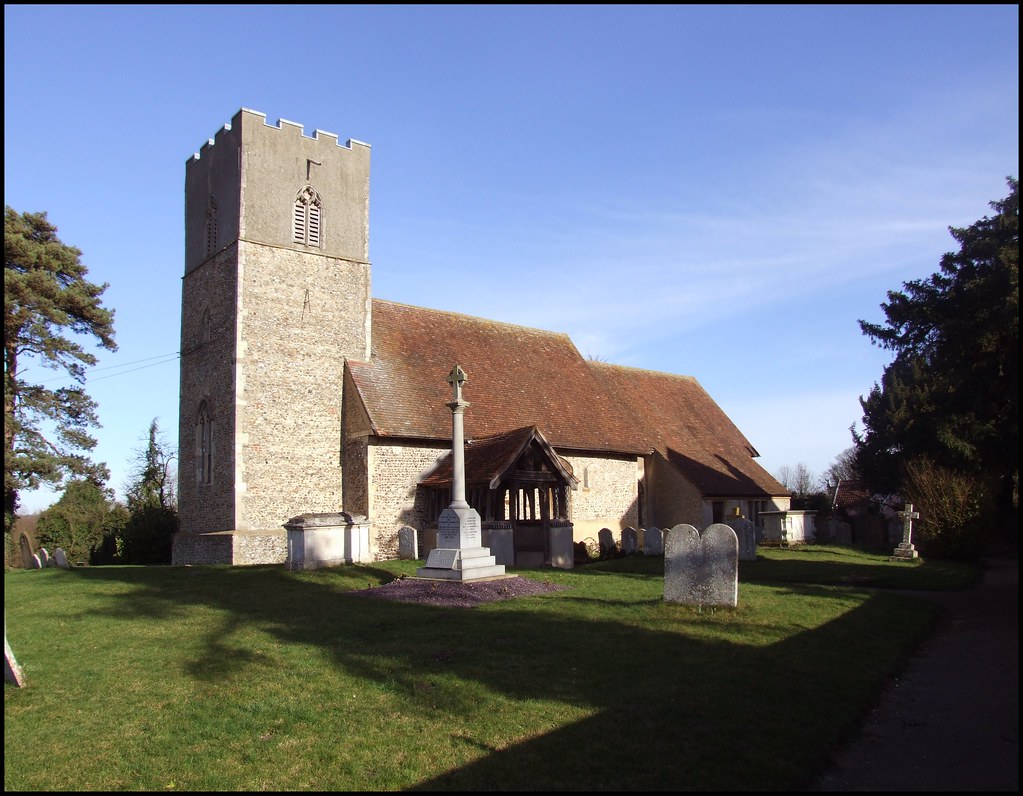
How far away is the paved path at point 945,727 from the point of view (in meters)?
Answer: 5.45

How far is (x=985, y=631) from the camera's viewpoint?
11.0m

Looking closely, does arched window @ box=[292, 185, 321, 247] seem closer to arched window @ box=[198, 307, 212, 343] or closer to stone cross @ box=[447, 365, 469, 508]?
arched window @ box=[198, 307, 212, 343]

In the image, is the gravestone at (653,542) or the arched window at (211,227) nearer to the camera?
the gravestone at (653,542)

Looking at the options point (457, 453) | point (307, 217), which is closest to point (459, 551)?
point (457, 453)

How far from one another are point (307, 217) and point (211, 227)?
124 inches

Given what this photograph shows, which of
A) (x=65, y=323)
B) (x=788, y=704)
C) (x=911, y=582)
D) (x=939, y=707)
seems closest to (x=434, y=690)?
(x=788, y=704)

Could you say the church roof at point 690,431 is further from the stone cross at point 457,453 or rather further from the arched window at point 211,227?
the arched window at point 211,227

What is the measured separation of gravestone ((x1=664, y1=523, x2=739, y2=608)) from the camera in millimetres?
11469

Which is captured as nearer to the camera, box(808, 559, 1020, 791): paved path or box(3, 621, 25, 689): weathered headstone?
box(808, 559, 1020, 791): paved path

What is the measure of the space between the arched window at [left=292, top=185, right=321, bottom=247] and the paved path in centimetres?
1994

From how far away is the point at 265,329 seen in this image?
901 inches

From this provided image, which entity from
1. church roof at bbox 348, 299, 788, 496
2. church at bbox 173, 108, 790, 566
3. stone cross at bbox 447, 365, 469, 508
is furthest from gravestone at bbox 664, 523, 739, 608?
church roof at bbox 348, 299, 788, 496

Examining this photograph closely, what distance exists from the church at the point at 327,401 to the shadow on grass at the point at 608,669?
792 centimetres

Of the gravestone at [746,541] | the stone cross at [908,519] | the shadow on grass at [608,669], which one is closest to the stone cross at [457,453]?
the shadow on grass at [608,669]
